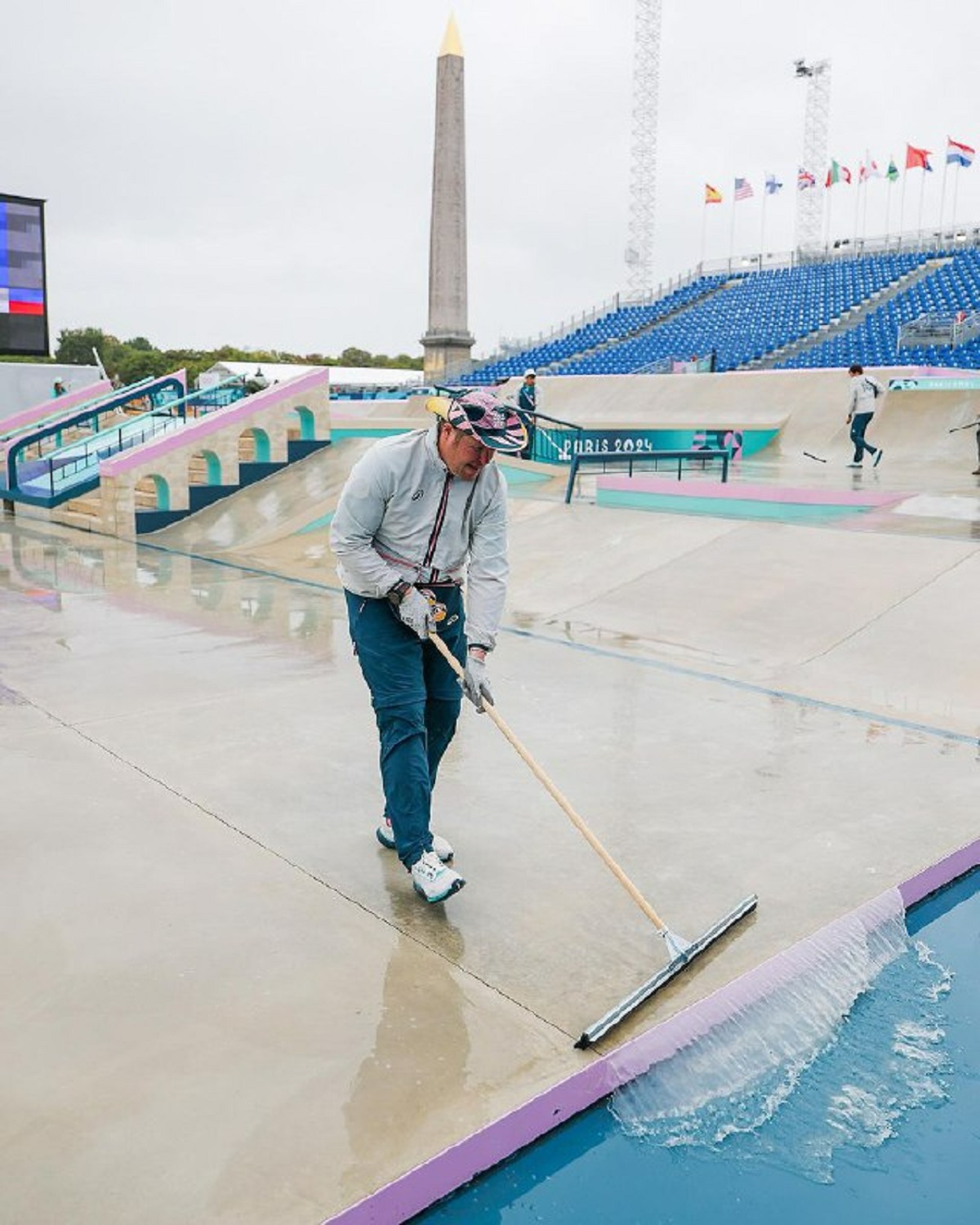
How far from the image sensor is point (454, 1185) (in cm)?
226

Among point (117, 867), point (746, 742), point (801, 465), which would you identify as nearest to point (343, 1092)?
point (117, 867)

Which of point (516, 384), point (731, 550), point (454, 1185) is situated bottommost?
point (454, 1185)

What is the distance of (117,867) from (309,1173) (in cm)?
A: 174

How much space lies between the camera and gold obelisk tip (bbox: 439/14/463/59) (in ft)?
110

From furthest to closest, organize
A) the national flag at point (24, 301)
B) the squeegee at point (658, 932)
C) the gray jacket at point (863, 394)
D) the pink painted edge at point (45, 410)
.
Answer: the pink painted edge at point (45, 410) < the national flag at point (24, 301) < the gray jacket at point (863, 394) < the squeegee at point (658, 932)

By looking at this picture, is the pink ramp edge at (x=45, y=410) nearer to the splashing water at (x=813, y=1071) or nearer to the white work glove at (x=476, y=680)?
the white work glove at (x=476, y=680)

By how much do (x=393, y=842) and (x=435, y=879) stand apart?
0.53 m

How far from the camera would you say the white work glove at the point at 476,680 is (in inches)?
135

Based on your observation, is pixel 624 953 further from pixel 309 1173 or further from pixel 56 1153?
pixel 56 1153

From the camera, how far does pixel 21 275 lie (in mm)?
20797

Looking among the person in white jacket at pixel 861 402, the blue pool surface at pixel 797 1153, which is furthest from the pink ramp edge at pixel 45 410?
the blue pool surface at pixel 797 1153

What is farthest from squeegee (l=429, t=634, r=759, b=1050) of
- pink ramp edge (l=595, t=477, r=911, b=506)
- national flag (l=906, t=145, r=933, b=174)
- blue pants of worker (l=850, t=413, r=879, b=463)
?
national flag (l=906, t=145, r=933, b=174)

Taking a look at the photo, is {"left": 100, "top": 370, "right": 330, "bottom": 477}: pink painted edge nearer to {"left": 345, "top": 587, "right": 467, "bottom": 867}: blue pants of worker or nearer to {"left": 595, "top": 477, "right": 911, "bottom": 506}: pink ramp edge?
{"left": 595, "top": 477, "right": 911, "bottom": 506}: pink ramp edge

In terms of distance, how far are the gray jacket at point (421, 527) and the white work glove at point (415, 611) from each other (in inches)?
2.7
